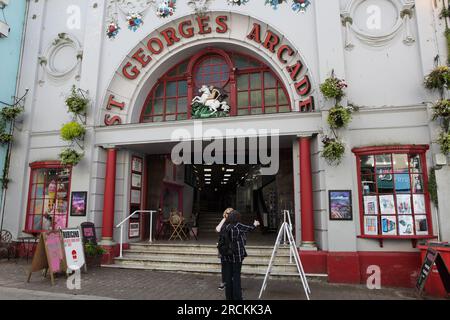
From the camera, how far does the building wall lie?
1122 cm

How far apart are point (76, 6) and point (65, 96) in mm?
3203

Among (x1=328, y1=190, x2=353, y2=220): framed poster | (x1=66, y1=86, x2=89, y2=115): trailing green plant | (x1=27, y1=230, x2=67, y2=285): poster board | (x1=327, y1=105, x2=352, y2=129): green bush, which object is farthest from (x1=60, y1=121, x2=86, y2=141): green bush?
(x1=328, y1=190, x2=353, y2=220): framed poster

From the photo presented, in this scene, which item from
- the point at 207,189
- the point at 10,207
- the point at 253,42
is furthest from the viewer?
the point at 207,189

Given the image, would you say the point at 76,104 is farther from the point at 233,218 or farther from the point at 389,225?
the point at 389,225

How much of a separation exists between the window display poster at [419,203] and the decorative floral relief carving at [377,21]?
3853 millimetres

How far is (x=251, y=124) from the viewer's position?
30.0 ft

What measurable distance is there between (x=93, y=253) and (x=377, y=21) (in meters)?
9.72

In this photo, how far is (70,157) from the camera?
998cm

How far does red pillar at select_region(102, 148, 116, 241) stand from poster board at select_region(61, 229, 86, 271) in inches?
54.7

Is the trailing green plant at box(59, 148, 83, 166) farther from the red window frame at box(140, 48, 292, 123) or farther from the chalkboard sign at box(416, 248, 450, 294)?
the chalkboard sign at box(416, 248, 450, 294)

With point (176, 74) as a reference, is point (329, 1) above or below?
above

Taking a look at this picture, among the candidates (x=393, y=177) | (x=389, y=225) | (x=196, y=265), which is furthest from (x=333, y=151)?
(x=196, y=265)
